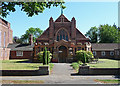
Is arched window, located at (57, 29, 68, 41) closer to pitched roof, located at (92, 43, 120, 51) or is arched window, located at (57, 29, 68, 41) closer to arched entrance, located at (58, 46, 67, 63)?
arched entrance, located at (58, 46, 67, 63)

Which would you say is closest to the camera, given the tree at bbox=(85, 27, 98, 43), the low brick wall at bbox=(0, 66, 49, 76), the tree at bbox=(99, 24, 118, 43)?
the low brick wall at bbox=(0, 66, 49, 76)

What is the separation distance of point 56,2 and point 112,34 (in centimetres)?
6768

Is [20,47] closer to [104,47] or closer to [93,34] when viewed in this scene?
[104,47]

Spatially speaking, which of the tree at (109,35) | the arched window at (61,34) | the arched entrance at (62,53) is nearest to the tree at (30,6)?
the arched entrance at (62,53)

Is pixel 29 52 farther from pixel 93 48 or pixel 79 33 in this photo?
pixel 93 48

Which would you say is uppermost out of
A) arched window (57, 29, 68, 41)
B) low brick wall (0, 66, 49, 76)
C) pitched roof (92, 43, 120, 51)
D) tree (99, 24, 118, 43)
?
tree (99, 24, 118, 43)

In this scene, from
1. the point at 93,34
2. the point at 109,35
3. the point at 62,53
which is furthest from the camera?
the point at 93,34

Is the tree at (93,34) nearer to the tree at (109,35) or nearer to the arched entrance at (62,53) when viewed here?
the tree at (109,35)

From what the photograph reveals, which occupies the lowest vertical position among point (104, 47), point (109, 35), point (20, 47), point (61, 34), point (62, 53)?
point (62, 53)

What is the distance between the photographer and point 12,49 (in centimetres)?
4703

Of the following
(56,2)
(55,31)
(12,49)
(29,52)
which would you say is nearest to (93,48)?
(55,31)

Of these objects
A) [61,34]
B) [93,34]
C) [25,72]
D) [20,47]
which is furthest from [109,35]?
[25,72]

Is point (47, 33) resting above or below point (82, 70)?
above

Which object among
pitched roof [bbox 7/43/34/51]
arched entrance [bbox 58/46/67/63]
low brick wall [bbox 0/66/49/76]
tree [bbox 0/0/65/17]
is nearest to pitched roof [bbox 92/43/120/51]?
arched entrance [bbox 58/46/67/63]
